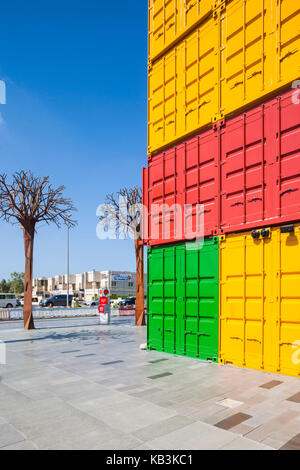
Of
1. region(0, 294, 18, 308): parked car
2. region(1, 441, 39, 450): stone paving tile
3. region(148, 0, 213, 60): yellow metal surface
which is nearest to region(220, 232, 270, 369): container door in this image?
region(1, 441, 39, 450): stone paving tile

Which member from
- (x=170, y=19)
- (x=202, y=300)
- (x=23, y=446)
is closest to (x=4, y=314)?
(x=202, y=300)

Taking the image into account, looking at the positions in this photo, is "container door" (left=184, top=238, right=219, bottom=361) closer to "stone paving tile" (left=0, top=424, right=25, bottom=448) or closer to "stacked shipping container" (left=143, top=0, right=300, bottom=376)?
"stacked shipping container" (left=143, top=0, right=300, bottom=376)

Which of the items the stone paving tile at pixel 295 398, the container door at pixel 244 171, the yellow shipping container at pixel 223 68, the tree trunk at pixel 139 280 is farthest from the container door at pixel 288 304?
the tree trunk at pixel 139 280

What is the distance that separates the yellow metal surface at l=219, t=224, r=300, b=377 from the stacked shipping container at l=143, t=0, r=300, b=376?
2 cm

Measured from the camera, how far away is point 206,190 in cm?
914

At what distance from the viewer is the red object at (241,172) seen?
737cm

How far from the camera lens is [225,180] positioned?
28.4ft

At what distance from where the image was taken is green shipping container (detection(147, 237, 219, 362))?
8859mm

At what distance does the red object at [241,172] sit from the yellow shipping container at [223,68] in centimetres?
42

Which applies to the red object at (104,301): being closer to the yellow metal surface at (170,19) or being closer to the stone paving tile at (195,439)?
the yellow metal surface at (170,19)

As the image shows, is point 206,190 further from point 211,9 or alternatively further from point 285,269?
point 211,9
